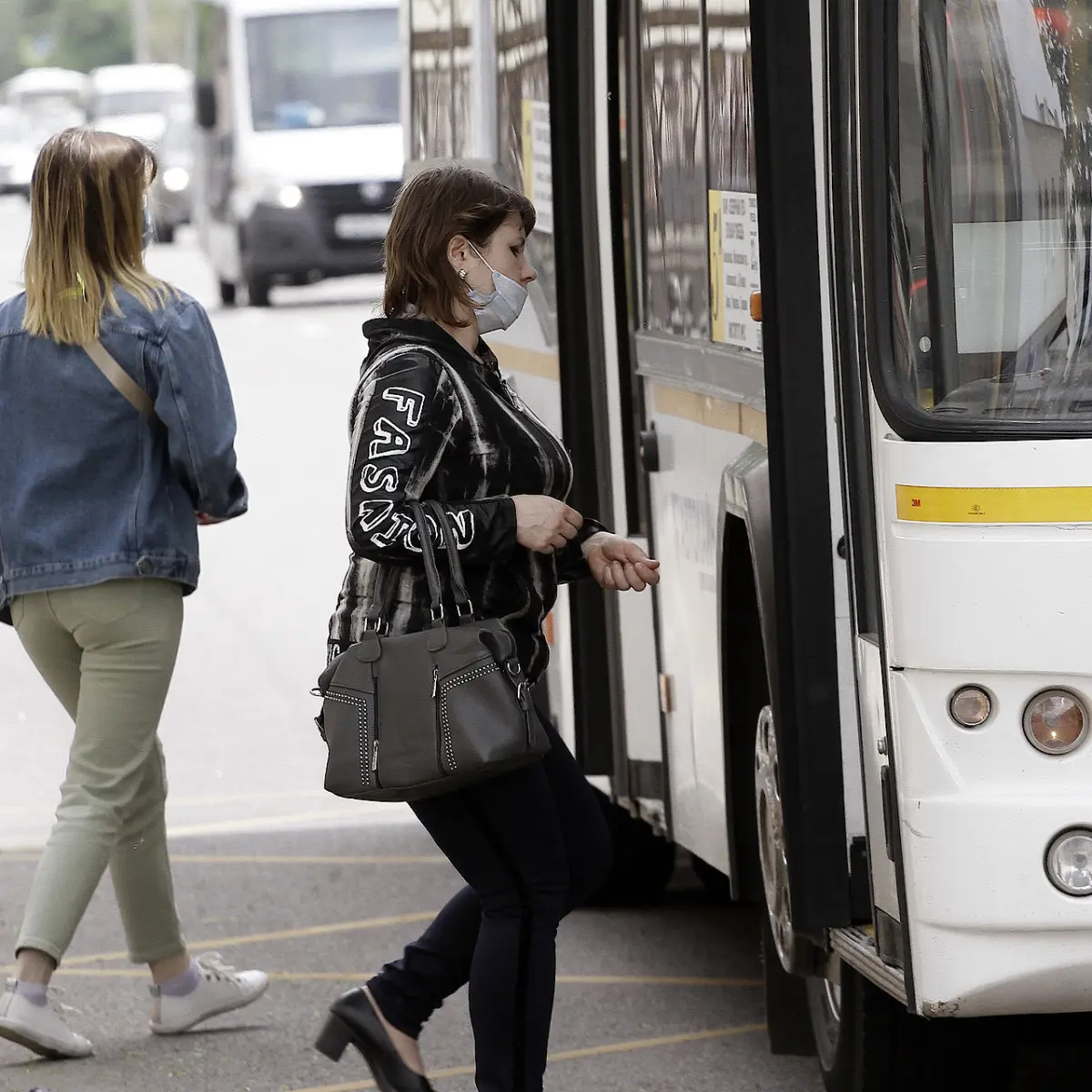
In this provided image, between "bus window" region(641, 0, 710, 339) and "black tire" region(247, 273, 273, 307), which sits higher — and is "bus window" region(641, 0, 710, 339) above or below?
above

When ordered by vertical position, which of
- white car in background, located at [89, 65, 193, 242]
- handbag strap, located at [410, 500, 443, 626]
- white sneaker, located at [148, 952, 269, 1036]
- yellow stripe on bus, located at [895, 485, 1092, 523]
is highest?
Answer: white car in background, located at [89, 65, 193, 242]

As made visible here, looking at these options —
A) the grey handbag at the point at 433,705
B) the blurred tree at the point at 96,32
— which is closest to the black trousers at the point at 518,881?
the grey handbag at the point at 433,705

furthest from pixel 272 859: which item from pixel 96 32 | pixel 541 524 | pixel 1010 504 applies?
pixel 96 32

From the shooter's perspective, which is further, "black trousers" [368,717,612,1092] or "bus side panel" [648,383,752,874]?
"bus side panel" [648,383,752,874]

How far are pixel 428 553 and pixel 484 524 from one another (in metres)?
0.11

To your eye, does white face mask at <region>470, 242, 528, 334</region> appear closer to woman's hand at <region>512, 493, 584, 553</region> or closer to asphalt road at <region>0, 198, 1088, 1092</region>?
asphalt road at <region>0, 198, 1088, 1092</region>

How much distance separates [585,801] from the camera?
4.34 metres

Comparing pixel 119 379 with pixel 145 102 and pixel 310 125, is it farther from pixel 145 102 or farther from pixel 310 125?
pixel 145 102

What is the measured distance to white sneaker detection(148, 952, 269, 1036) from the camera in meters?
5.44

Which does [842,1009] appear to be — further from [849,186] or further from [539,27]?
[539,27]

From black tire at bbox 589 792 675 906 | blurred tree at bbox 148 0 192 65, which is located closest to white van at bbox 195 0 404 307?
black tire at bbox 589 792 675 906

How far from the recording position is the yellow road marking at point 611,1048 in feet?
16.8

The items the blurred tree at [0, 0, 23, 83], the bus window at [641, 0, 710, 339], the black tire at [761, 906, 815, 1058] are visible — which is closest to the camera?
the bus window at [641, 0, 710, 339]

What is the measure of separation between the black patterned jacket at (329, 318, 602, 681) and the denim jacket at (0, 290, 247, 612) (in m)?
0.96
